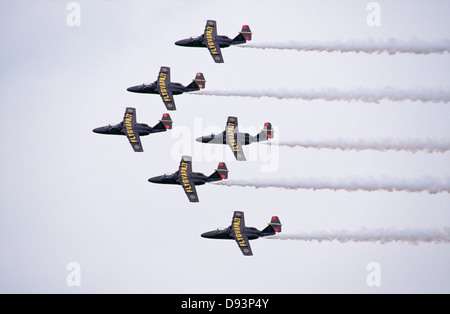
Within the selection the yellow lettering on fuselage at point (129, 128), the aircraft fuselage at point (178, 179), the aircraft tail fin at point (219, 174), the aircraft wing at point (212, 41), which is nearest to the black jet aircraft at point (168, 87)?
the aircraft wing at point (212, 41)

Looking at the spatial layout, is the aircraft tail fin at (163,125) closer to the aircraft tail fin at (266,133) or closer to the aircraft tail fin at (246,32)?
the aircraft tail fin at (266,133)

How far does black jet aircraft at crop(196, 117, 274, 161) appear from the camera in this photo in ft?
542

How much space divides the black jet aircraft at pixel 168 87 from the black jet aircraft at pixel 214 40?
3.61 metres

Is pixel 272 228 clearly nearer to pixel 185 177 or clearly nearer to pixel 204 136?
pixel 185 177

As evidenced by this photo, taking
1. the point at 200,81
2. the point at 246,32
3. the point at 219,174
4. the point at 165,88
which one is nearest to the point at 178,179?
the point at 219,174

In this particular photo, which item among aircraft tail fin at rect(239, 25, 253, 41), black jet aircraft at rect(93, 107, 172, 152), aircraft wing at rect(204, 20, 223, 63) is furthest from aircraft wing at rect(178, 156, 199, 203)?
aircraft tail fin at rect(239, 25, 253, 41)

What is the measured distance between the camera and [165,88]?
17000cm

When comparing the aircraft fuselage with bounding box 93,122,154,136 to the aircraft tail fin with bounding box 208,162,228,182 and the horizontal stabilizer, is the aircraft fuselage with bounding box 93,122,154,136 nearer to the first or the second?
the horizontal stabilizer

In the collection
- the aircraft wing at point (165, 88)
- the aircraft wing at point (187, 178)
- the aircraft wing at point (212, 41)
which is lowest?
the aircraft wing at point (187, 178)

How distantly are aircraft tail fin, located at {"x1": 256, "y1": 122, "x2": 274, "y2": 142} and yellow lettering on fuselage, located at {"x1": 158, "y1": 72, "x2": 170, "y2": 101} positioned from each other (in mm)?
12050

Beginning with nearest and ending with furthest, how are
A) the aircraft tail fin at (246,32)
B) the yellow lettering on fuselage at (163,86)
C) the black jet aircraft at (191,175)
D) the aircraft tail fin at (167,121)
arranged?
the black jet aircraft at (191,175) < the yellow lettering on fuselage at (163,86) < the aircraft tail fin at (167,121) < the aircraft tail fin at (246,32)

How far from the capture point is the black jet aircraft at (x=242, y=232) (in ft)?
533

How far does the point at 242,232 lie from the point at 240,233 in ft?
0.95

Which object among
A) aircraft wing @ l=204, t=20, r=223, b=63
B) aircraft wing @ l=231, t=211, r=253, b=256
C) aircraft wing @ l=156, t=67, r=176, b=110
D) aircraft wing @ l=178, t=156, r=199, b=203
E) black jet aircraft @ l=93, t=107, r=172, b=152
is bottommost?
aircraft wing @ l=231, t=211, r=253, b=256
